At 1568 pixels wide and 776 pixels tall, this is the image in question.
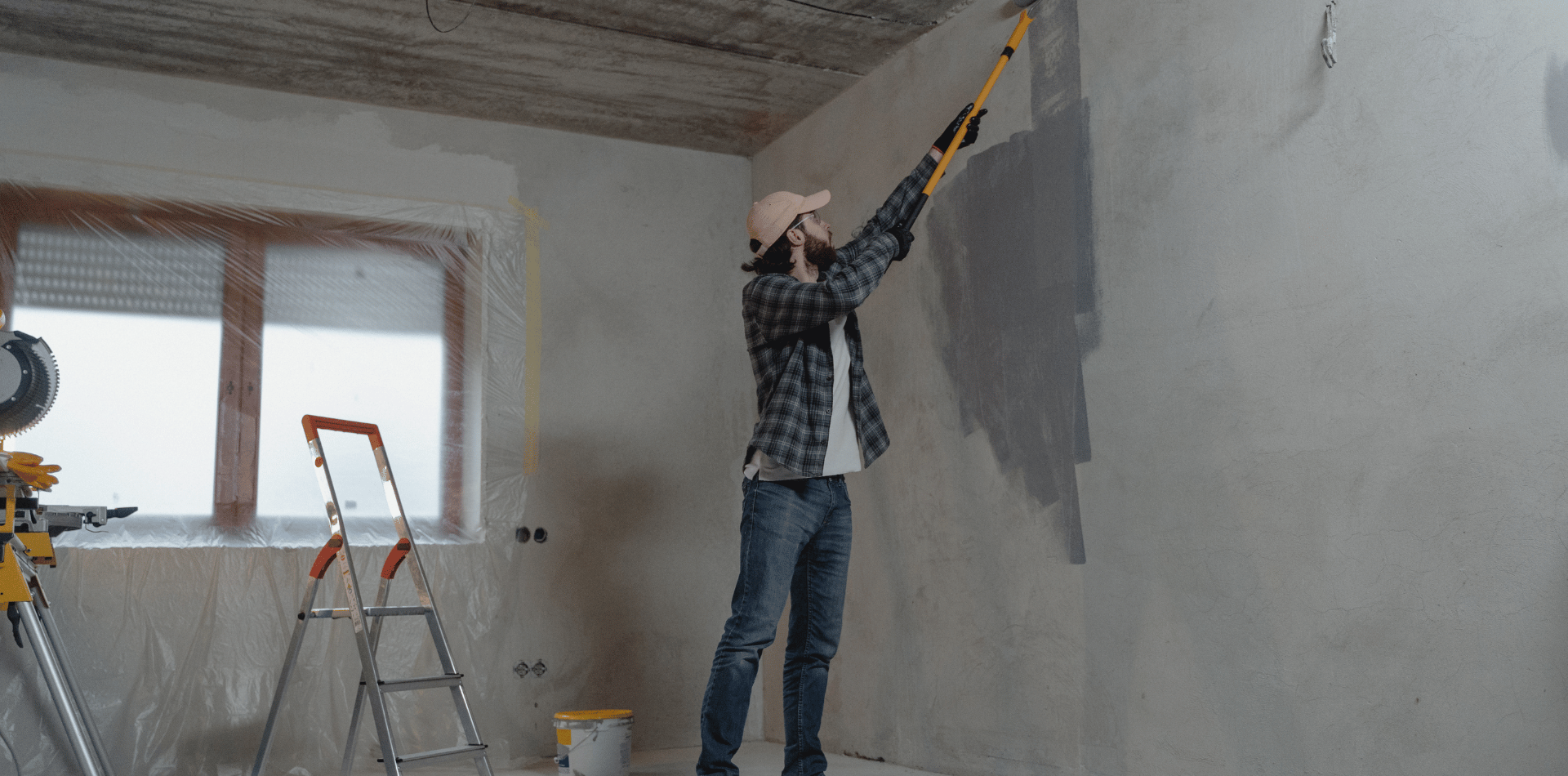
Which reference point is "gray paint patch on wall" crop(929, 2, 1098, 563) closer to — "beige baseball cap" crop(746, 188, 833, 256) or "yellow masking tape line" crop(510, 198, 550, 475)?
"beige baseball cap" crop(746, 188, 833, 256)

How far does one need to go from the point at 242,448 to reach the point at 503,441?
28.8 inches

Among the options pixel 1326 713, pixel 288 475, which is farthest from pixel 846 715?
pixel 288 475

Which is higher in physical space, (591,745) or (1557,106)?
(1557,106)

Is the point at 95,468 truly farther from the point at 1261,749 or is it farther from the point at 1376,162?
the point at 1376,162

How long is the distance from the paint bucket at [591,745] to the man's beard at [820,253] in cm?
132

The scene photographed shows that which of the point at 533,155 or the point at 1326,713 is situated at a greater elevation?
the point at 533,155

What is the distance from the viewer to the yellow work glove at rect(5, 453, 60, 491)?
7.99 feet

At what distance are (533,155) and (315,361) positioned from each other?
0.97m

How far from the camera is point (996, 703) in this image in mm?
2600

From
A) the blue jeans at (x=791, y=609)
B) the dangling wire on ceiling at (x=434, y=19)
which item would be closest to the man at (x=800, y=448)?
the blue jeans at (x=791, y=609)

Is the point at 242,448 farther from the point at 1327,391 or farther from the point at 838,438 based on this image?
the point at 1327,391

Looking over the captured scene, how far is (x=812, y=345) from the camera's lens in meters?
2.29

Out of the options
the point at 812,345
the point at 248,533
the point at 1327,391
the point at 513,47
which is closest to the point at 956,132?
the point at 812,345

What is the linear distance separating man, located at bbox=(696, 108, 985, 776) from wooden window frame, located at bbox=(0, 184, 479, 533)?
1354 mm
